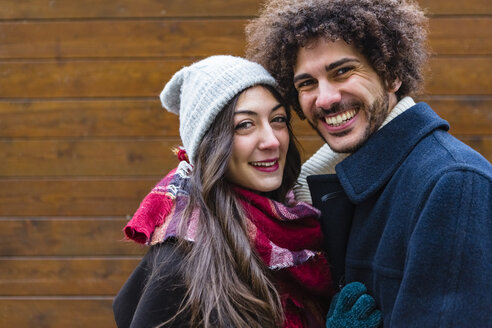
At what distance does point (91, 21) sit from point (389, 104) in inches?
73.9

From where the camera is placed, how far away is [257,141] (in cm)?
182

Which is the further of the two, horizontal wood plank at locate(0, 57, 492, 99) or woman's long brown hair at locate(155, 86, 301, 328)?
horizontal wood plank at locate(0, 57, 492, 99)

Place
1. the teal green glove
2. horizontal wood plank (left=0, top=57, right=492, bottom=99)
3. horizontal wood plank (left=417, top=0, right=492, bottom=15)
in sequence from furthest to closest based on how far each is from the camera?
horizontal wood plank (left=0, top=57, right=492, bottom=99) < horizontal wood plank (left=417, top=0, right=492, bottom=15) < the teal green glove

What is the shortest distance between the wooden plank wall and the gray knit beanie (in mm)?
1003

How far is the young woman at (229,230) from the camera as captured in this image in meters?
1.64

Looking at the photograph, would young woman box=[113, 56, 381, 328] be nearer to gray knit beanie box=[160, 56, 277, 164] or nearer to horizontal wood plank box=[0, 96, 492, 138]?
gray knit beanie box=[160, 56, 277, 164]

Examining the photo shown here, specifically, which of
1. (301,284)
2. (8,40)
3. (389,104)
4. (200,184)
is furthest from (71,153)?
(389,104)

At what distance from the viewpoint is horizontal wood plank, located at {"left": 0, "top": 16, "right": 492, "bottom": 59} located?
9.33ft

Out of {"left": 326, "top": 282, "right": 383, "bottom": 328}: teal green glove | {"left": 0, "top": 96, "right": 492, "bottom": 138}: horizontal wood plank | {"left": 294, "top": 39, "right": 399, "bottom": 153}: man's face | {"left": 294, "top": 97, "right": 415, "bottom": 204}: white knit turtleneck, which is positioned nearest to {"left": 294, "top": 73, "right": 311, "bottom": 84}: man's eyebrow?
{"left": 294, "top": 39, "right": 399, "bottom": 153}: man's face

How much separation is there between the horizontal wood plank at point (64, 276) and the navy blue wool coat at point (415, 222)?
61.4 inches

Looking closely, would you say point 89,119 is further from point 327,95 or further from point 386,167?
point 386,167

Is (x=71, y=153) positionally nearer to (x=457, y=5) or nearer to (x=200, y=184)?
(x=200, y=184)

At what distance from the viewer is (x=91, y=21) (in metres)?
2.87

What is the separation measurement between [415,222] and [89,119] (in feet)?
6.80
